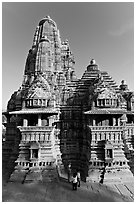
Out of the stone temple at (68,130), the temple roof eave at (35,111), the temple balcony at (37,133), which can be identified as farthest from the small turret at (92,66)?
the temple balcony at (37,133)

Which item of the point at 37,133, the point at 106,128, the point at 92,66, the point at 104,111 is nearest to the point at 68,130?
the point at 37,133

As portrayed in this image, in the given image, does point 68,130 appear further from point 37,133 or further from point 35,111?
point 35,111

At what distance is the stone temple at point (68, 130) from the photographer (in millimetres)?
12836

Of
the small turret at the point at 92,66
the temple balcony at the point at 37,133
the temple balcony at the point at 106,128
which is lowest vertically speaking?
the temple balcony at the point at 37,133

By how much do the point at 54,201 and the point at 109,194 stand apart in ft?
13.2

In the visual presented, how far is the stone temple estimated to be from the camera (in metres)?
12.8

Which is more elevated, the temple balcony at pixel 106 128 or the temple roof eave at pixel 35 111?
the temple roof eave at pixel 35 111

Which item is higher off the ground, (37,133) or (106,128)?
(106,128)

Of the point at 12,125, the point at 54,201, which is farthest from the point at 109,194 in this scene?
the point at 12,125

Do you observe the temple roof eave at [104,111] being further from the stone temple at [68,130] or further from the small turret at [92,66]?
the small turret at [92,66]

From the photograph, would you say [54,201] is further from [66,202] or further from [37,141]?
[37,141]

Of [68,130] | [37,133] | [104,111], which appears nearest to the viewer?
[104,111]

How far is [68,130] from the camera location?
53.6 ft

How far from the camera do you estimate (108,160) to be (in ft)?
41.7
